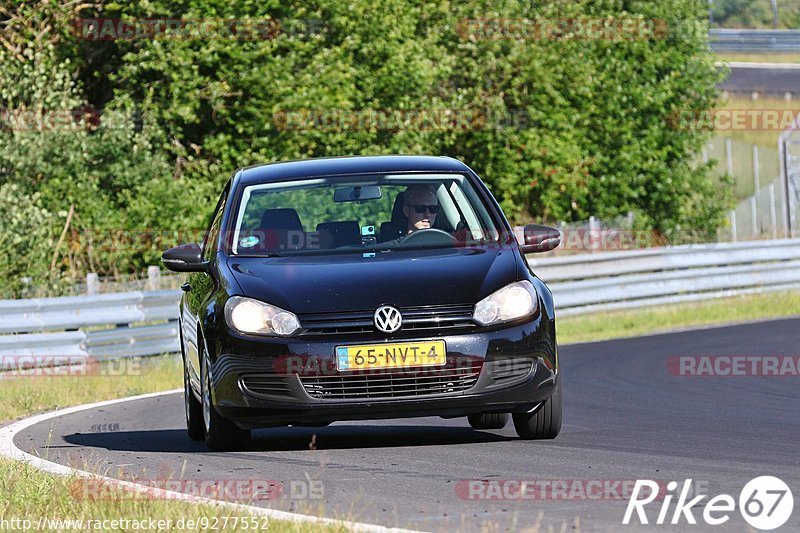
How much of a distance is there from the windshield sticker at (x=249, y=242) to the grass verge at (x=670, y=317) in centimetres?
1109

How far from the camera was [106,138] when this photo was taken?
27.2m

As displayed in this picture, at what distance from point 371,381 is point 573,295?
48.4ft

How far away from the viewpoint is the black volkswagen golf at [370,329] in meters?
8.14

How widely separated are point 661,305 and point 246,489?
17476mm

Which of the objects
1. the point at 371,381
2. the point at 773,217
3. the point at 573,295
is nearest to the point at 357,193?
the point at 371,381

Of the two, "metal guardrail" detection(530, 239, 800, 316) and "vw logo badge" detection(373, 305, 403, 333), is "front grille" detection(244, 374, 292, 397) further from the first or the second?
"metal guardrail" detection(530, 239, 800, 316)

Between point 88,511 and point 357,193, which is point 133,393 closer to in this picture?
point 357,193

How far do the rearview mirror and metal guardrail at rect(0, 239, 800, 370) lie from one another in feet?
26.2

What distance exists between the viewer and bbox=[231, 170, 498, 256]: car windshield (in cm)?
912

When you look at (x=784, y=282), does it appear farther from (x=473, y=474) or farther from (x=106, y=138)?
(x=473, y=474)

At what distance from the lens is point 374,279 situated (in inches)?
328

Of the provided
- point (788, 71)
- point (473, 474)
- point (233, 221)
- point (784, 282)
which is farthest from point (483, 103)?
point (788, 71)

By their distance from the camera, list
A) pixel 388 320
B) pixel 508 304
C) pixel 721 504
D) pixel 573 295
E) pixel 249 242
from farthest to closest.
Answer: pixel 573 295 → pixel 249 242 → pixel 508 304 → pixel 388 320 → pixel 721 504

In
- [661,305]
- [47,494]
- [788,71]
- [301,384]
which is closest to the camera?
[47,494]
